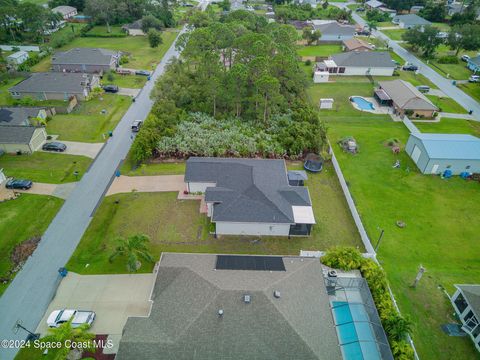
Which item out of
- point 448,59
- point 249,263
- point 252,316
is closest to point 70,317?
point 252,316

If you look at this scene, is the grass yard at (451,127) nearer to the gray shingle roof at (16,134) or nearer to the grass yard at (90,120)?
the grass yard at (90,120)

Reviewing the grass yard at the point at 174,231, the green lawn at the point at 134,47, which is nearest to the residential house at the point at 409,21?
the green lawn at the point at 134,47

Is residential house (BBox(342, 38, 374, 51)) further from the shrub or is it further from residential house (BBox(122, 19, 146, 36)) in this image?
residential house (BBox(122, 19, 146, 36))

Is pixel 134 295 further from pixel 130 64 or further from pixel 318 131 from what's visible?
pixel 130 64

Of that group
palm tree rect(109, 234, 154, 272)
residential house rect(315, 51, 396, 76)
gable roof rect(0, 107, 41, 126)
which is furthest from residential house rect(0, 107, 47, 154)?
residential house rect(315, 51, 396, 76)

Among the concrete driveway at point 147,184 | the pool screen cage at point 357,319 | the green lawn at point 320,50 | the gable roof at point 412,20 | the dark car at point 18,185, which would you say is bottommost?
the concrete driveway at point 147,184

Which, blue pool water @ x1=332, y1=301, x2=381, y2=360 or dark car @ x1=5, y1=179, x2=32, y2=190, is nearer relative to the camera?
blue pool water @ x1=332, y1=301, x2=381, y2=360
